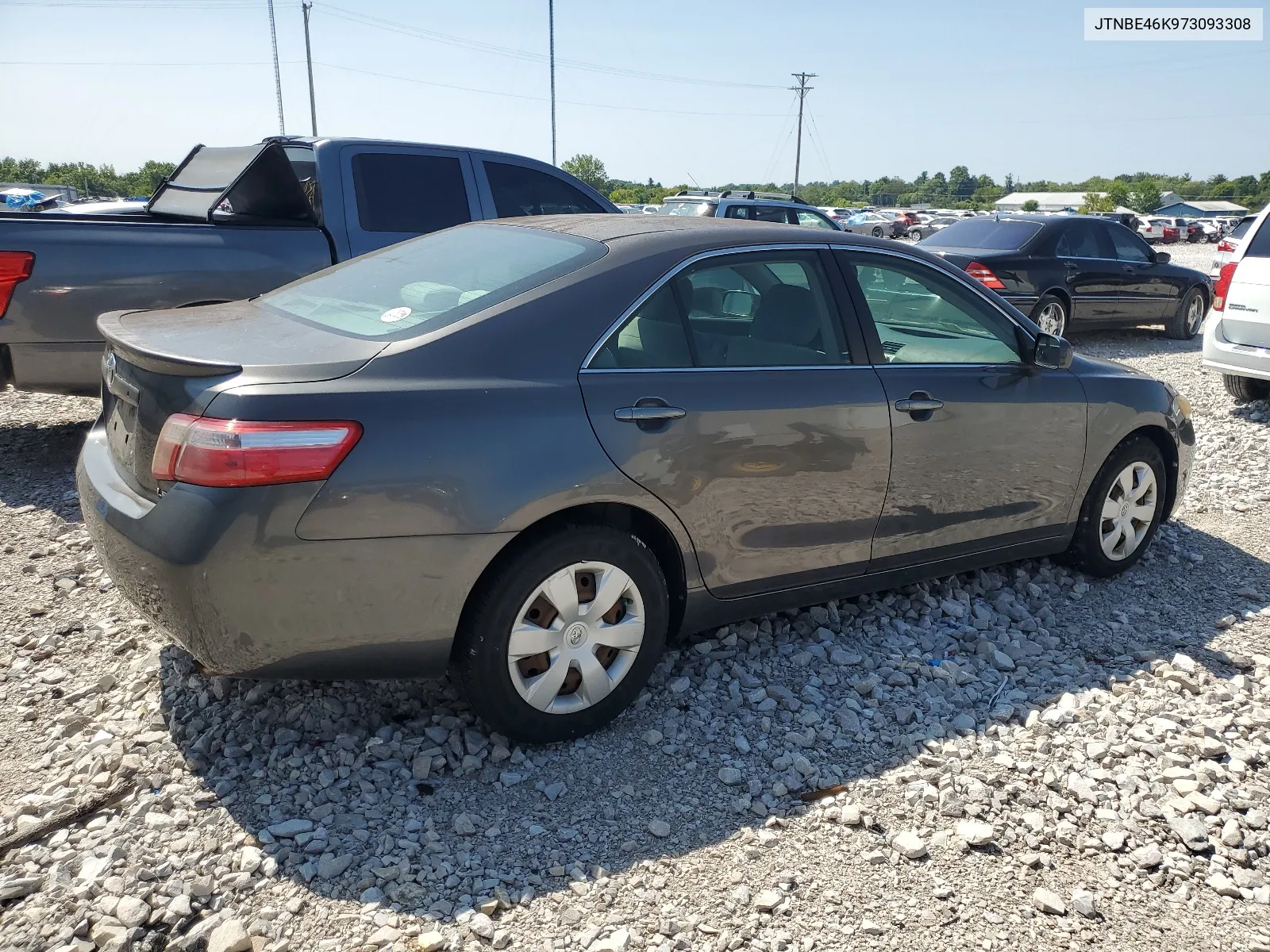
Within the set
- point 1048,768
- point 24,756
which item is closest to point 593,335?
point 1048,768

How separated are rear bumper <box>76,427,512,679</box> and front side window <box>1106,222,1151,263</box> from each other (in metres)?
11.5

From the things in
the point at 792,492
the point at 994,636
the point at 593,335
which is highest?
the point at 593,335

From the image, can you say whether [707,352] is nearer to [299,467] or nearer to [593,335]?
[593,335]

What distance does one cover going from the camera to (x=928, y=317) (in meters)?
4.16

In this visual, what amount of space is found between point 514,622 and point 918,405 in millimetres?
1774

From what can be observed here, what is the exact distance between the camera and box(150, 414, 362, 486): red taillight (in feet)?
8.72

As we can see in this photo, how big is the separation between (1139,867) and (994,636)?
1.47m

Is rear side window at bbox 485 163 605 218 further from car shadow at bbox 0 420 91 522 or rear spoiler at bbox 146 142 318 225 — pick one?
car shadow at bbox 0 420 91 522

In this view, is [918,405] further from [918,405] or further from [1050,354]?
[1050,354]

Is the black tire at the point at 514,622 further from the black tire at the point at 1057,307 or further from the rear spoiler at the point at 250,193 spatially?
the black tire at the point at 1057,307

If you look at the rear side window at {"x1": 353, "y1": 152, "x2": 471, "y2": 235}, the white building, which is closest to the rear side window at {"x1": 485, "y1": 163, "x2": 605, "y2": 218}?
the rear side window at {"x1": 353, "y1": 152, "x2": 471, "y2": 235}

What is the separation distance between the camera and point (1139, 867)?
286cm

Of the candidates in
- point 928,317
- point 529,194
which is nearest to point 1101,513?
point 928,317

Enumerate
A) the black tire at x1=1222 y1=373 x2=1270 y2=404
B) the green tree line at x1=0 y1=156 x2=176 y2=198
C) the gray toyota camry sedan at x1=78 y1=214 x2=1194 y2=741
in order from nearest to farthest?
the gray toyota camry sedan at x1=78 y1=214 x2=1194 y2=741 < the black tire at x1=1222 y1=373 x2=1270 y2=404 < the green tree line at x1=0 y1=156 x2=176 y2=198
